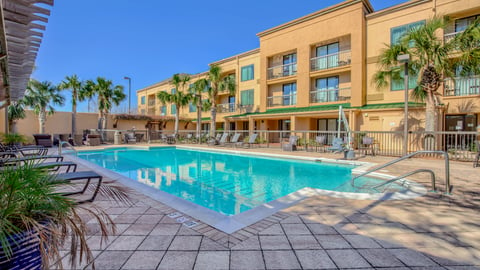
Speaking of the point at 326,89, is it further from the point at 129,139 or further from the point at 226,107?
the point at 129,139

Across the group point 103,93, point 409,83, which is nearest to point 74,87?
point 103,93

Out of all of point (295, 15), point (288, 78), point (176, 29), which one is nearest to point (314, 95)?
point (288, 78)

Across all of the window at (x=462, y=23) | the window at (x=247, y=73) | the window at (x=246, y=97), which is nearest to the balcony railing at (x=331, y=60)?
the window at (x=462, y=23)

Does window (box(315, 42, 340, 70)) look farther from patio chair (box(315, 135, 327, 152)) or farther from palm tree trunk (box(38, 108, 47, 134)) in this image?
palm tree trunk (box(38, 108, 47, 134))

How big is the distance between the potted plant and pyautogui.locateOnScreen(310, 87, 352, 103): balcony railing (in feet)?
56.3

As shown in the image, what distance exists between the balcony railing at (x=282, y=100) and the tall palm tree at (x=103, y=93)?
13.3 metres

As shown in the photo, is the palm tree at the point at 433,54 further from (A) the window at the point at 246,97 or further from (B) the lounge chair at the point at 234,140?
(A) the window at the point at 246,97

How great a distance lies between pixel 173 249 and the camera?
240 centimetres

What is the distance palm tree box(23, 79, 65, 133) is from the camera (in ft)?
52.5

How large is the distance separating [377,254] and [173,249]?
83.1 inches

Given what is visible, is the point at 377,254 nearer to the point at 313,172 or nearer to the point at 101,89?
the point at 313,172

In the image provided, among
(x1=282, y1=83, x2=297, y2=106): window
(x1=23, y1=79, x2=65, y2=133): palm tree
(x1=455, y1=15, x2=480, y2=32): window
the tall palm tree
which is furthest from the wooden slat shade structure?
(x1=455, y1=15, x2=480, y2=32): window

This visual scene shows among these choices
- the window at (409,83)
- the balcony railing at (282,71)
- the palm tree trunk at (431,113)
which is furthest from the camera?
the balcony railing at (282,71)

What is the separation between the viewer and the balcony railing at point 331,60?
52.8 feet
